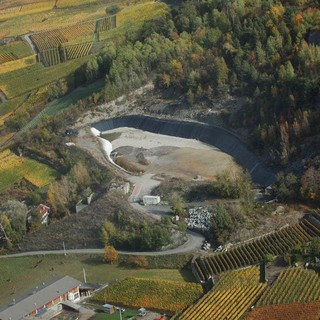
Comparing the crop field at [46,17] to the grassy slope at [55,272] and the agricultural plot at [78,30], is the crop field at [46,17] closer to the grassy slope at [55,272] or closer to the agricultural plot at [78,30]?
the agricultural plot at [78,30]

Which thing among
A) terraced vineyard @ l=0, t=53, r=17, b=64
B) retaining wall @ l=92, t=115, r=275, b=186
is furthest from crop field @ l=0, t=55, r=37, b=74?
retaining wall @ l=92, t=115, r=275, b=186

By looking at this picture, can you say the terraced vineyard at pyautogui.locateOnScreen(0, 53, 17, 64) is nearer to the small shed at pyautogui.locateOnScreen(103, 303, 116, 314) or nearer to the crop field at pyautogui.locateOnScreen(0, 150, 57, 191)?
the crop field at pyautogui.locateOnScreen(0, 150, 57, 191)

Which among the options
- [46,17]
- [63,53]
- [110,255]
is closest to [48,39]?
[63,53]

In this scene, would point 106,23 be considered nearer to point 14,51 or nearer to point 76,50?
point 76,50

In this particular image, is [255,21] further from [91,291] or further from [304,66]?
[91,291]

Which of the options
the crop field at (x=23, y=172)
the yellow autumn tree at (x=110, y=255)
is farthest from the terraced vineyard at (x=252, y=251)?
the crop field at (x=23, y=172)

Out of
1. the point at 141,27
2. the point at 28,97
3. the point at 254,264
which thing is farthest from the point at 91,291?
the point at 141,27
